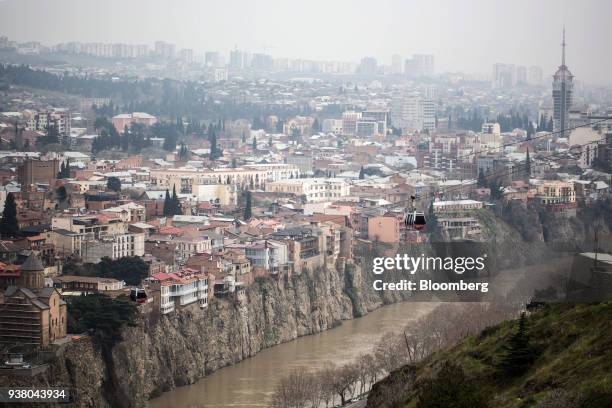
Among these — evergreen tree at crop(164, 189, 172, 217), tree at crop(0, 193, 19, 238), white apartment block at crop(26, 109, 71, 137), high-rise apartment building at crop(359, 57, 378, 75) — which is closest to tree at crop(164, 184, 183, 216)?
evergreen tree at crop(164, 189, 172, 217)

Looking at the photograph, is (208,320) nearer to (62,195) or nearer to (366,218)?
(366,218)

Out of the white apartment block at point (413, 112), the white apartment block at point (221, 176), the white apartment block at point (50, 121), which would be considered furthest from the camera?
the white apartment block at point (413, 112)

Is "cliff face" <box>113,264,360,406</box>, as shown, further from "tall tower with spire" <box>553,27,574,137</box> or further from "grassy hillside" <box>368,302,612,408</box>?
"tall tower with spire" <box>553,27,574,137</box>

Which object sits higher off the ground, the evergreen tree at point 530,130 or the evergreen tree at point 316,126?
the evergreen tree at point 530,130

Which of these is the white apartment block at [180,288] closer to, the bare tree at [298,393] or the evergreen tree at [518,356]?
the bare tree at [298,393]

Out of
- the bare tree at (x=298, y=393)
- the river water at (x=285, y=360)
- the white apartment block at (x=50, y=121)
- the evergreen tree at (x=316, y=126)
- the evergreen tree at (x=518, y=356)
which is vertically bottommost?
the river water at (x=285, y=360)

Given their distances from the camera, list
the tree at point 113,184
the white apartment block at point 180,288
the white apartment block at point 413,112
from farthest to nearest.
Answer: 1. the white apartment block at point 413,112
2. the tree at point 113,184
3. the white apartment block at point 180,288

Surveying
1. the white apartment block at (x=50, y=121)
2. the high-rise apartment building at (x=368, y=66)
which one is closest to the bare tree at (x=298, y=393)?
the white apartment block at (x=50, y=121)
